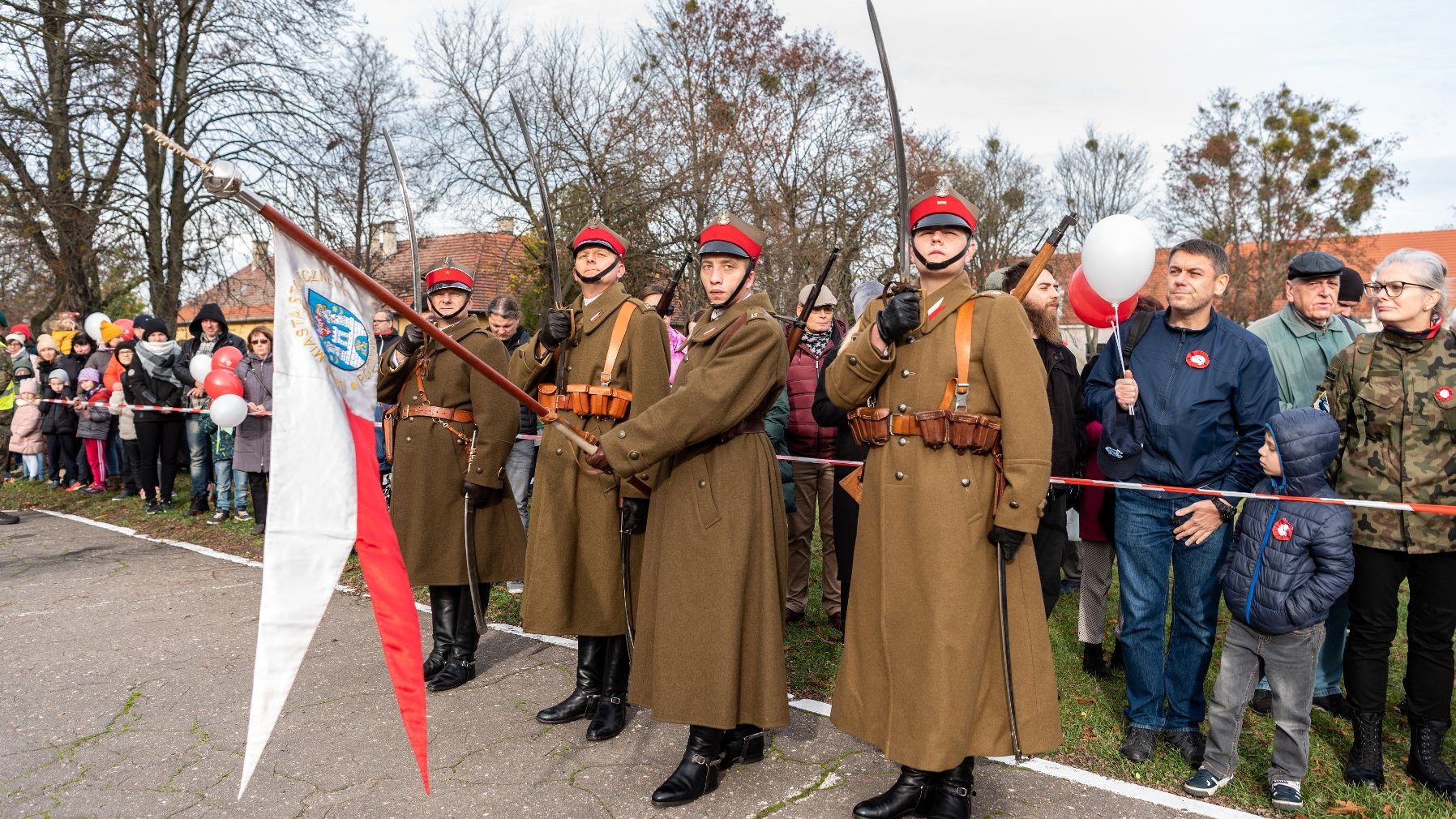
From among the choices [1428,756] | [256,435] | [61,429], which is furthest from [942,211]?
[61,429]

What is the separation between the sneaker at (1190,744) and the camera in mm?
4105

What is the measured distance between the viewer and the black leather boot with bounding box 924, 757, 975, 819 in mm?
3471

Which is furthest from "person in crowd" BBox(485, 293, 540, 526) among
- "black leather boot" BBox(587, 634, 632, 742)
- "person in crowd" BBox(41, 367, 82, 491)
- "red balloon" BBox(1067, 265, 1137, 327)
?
"person in crowd" BBox(41, 367, 82, 491)

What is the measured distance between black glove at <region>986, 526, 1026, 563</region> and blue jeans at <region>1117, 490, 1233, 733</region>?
4.02 ft

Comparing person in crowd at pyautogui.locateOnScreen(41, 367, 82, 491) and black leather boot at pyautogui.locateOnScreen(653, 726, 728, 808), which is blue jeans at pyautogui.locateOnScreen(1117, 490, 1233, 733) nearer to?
black leather boot at pyautogui.locateOnScreen(653, 726, 728, 808)

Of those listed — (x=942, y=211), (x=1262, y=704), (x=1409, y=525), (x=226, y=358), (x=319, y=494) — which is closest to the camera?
(x=319, y=494)

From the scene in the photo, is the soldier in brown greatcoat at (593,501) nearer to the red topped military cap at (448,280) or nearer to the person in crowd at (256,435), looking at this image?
the red topped military cap at (448,280)

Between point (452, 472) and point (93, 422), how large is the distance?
9370 mm

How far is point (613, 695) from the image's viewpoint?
14.8 ft

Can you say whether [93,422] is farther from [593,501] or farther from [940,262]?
[940,262]

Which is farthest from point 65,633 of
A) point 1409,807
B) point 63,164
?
point 63,164

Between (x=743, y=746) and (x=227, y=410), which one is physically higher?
(x=227, y=410)

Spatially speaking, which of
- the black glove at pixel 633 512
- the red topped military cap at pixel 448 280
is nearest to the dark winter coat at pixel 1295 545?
the black glove at pixel 633 512

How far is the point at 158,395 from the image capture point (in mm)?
10922
